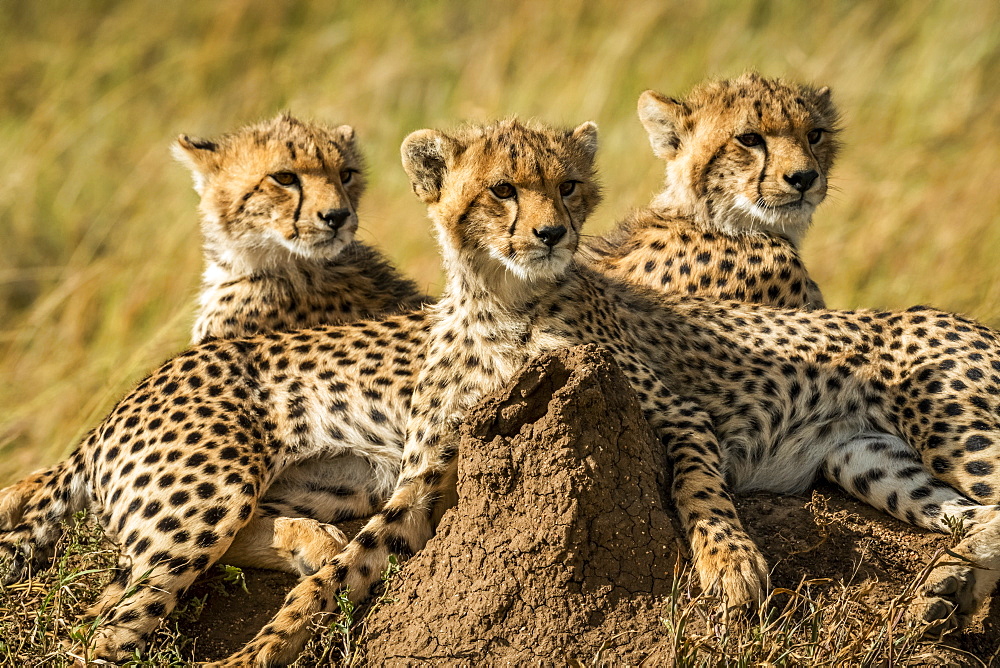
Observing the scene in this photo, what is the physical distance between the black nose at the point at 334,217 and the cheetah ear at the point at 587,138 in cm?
112

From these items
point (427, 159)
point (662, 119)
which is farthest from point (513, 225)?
point (662, 119)

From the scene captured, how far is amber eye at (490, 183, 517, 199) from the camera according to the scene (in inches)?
134

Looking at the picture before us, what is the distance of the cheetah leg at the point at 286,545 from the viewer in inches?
137

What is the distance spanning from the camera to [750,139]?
15.5 ft

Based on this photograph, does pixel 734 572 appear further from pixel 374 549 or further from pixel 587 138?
pixel 587 138

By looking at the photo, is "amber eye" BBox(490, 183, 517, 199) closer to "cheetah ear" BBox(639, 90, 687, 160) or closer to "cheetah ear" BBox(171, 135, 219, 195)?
"cheetah ear" BBox(639, 90, 687, 160)

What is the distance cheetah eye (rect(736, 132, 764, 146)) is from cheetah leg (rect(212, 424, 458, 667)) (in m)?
1.93

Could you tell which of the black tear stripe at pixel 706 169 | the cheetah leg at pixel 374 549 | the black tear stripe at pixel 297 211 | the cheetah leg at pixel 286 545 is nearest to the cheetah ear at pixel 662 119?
the black tear stripe at pixel 706 169

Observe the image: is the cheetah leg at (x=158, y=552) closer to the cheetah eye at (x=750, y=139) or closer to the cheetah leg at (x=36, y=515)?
the cheetah leg at (x=36, y=515)

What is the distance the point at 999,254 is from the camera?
20.5ft

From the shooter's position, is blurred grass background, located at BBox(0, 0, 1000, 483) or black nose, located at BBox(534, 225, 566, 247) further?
blurred grass background, located at BBox(0, 0, 1000, 483)

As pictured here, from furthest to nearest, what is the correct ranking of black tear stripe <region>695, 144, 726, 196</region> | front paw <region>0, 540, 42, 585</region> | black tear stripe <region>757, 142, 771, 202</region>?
1. black tear stripe <region>695, 144, 726, 196</region>
2. black tear stripe <region>757, 142, 771, 202</region>
3. front paw <region>0, 540, 42, 585</region>

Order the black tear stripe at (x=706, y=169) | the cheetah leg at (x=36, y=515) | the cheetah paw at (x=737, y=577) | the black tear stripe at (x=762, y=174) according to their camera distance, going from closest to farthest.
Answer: the cheetah paw at (x=737, y=577) < the cheetah leg at (x=36, y=515) < the black tear stripe at (x=762, y=174) < the black tear stripe at (x=706, y=169)

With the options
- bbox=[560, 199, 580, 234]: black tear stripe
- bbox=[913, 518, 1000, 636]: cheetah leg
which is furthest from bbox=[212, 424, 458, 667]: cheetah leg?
bbox=[913, 518, 1000, 636]: cheetah leg
